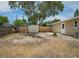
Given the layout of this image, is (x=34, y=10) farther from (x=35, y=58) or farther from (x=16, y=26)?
(x=35, y=58)

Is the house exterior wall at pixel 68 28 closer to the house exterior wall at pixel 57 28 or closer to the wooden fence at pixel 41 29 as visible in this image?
the house exterior wall at pixel 57 28

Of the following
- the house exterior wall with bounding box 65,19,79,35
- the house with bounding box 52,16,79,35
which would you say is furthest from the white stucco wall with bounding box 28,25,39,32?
the house exterior wall with bounding box 65,19,79,35

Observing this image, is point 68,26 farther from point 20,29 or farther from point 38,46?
point 20,29

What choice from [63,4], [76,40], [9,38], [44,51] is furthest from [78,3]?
[9,38]

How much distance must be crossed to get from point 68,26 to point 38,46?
0.75 meters

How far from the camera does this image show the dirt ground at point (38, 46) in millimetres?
4457

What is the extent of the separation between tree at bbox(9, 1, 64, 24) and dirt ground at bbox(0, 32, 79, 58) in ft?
1.22

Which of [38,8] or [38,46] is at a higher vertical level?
[38,8]

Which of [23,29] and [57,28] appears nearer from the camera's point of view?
[23,29]

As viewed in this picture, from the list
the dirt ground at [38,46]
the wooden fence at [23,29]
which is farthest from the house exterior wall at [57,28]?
the wooden fence at [23,29]

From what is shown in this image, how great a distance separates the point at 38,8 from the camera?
14.8 ft

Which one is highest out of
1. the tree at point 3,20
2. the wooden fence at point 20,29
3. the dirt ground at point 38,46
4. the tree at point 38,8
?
the tree at point 38,8

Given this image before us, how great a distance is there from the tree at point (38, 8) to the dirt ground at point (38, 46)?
371mm

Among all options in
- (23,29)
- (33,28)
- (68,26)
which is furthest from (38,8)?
(68,26)
